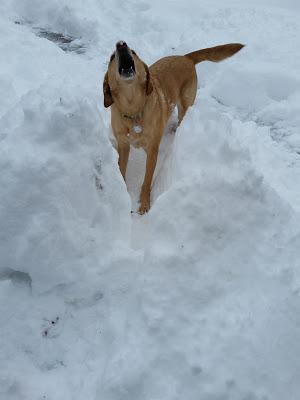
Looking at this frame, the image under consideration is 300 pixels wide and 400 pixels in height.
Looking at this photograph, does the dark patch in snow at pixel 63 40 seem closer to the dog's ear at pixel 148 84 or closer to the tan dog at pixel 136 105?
the tan dog at pixel 136 105

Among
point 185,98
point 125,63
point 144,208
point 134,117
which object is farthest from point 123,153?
point 185,98

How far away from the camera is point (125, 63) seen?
9.85 ft

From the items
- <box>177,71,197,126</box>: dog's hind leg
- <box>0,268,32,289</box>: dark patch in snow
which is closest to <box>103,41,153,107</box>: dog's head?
<box>177,71,197,126</box>: dog's hind leg

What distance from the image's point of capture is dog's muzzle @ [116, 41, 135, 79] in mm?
2965

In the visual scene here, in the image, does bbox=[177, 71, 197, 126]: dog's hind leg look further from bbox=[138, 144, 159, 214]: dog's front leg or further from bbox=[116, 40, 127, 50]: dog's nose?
bbox=[116, 40, 127, 50]: dog's nose

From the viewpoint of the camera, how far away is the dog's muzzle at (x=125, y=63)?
9.73 ft

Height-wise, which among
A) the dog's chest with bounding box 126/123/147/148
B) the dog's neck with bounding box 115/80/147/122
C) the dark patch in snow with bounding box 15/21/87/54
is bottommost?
the dark patch in snow with bounding box 15/21/87/54

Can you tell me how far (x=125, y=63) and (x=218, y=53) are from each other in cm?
156

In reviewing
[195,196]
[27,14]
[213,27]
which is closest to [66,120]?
[195,196]

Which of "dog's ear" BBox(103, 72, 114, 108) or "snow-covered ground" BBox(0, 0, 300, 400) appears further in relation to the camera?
"dog's ear" BBox(103, 72, 114, 108)

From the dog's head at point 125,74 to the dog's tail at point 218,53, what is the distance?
139 cm

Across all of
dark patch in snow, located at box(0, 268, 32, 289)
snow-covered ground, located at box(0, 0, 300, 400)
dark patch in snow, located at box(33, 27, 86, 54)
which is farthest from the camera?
dark patch in snow, located at box(33, 27, 86, 54)

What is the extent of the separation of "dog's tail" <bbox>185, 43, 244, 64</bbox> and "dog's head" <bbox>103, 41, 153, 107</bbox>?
1.39 meters

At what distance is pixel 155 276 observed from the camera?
2.17 metres
